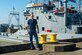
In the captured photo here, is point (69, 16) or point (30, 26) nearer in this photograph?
point (30, 26)

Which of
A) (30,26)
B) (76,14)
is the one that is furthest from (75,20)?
(30,26)

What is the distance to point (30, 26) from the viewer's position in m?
8.91

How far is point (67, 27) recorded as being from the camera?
2758 centimetres

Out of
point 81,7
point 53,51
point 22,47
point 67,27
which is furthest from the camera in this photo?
point 81,7

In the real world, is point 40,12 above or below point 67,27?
above

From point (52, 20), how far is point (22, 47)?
2019 cm

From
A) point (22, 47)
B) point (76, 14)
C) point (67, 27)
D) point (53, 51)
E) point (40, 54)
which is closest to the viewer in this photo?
point (40, 54)

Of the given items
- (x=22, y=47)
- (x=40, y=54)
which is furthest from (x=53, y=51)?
(x=22, y=47)

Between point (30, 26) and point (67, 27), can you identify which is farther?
point (67, 27)

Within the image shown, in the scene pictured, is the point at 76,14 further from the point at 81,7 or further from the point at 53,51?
the point at 53,51

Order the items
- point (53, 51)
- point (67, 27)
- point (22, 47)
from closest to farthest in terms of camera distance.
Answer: point (53, 51), point (22, 47), point (67, 27)

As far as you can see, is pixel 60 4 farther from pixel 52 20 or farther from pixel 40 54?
pixel 40 54

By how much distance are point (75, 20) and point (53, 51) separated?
71.3 feet

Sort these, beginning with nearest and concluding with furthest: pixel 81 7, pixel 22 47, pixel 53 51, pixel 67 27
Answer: pixel 53 51, pixel 22 47, pixel 67 27, pixel 81 7
